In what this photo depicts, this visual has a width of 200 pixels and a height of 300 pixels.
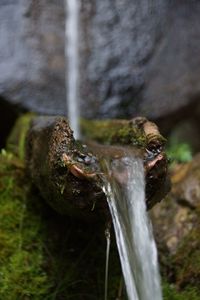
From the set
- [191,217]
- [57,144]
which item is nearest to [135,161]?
[57,144]

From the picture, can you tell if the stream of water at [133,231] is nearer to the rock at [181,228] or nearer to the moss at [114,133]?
the moss at [114,133]

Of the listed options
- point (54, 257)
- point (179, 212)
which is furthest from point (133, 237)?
point (179, 212)

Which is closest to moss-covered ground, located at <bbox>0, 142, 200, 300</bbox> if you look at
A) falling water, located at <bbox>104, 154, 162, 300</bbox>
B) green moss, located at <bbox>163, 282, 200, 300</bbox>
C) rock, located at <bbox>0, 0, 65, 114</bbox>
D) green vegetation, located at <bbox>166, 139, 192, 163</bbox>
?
green moss, located at <bbox>163, 282, 200, 300</bbox>

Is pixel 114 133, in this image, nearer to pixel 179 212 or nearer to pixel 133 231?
pixel 179 212

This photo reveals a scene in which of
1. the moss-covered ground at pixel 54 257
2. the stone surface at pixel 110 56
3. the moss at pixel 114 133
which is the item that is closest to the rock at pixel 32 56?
the stone surface at pixel 110 56

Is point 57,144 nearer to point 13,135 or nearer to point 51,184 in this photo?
point 51,184
